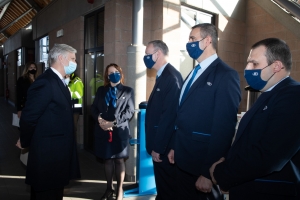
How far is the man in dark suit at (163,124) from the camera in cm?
236

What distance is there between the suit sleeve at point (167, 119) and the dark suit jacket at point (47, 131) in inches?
33.5

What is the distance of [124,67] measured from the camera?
453 centimetres

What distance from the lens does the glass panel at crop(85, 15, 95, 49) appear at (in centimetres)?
558

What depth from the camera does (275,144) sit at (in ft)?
4.25

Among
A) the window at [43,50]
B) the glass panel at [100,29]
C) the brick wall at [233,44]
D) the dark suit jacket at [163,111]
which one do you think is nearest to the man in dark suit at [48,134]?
the dark suit jacket at [163,111]

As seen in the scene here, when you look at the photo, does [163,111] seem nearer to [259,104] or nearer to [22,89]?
[259,104]

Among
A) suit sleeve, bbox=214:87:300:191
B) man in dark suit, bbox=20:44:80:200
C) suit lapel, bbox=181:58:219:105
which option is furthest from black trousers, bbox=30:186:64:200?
suit sleeve, bbox=214:87:300:191

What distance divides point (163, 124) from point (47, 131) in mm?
1048

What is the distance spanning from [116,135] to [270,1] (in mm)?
5138

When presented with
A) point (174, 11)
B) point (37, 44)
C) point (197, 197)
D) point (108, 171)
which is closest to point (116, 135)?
point (108, 171)

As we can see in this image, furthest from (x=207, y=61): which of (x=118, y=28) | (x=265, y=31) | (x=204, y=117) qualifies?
(x=265, y=31)

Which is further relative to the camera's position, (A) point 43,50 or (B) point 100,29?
(A) point 43,50

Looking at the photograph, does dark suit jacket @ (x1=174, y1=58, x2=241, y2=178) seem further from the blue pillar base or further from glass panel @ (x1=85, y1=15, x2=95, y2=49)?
glass panel @ (x1=85, y1=15, x2=95, y2=49)

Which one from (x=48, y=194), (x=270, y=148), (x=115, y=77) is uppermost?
(x=115, y=77)
